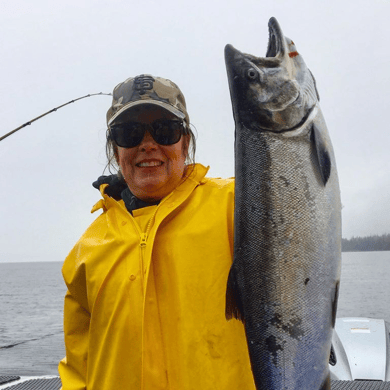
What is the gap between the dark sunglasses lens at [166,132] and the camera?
9.39 feet

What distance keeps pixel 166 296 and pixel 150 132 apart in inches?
37.8

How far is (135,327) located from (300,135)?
1.38 m

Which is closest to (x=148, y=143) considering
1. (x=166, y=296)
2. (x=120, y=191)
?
(x=120, y=191)

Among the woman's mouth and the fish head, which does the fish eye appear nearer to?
the fish head

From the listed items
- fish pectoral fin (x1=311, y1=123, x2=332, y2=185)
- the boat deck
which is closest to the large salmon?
fish pectoral fin (x1=311, y1=123, x2=332, y2=185)

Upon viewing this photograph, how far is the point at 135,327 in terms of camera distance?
271 centimetres

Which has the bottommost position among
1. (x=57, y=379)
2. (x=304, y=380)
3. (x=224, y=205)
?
(x=57, y=379)

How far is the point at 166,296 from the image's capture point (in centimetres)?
271

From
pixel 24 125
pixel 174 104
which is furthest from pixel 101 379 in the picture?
pixel 24 125

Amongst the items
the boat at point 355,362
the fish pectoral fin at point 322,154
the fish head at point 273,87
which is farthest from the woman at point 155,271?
the boat at point 355,362

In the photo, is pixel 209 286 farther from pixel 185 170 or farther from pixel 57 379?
pixel 57 379

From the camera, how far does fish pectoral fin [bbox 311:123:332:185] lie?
2215mm

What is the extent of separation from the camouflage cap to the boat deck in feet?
11.5

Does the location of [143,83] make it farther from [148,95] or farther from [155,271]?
[155,271]
